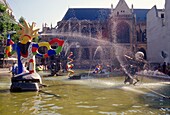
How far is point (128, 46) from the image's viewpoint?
2869 inches

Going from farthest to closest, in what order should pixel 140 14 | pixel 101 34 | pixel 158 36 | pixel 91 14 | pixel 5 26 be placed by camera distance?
pixel 140 14 → pixel 91 14 → pixel 101 34 → pixel 158 36 → pixel 5 26

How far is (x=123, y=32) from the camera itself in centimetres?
7331

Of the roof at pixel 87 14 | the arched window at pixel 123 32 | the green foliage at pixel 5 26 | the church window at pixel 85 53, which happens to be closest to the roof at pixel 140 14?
the roof at pixel 87 14

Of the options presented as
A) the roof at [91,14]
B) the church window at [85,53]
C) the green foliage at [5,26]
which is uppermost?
the roof at [91,14]

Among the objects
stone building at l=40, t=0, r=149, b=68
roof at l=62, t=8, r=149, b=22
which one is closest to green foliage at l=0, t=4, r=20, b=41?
stone building at l=40, t=0, r=149, b=68

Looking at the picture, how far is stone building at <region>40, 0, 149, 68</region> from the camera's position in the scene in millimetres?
71938

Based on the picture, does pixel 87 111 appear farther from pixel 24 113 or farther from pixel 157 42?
pixel 157 42

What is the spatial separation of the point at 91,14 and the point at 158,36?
38236 mm

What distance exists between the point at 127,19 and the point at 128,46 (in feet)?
24.4

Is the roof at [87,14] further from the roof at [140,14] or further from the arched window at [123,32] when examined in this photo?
the arched window at [123,32]

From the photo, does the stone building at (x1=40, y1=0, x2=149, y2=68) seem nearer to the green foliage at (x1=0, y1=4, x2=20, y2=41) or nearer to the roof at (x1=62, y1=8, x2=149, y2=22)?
the roof at (x1=62, y1=8, x2=149, y2=22)

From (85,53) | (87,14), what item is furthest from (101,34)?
(87,14)

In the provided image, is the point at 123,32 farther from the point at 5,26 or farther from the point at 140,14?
the point at 5,26

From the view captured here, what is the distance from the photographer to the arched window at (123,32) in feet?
238
